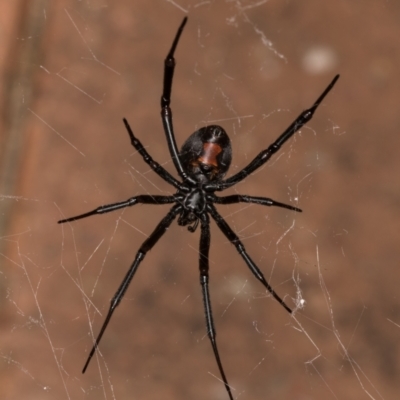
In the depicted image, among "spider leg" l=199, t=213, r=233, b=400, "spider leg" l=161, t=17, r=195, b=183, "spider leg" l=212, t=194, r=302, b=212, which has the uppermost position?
"spider leg" l=161, t=17, r=195, b=183

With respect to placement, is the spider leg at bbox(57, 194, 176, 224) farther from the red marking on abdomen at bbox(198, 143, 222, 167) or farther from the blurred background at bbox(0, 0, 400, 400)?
the blurred background at bbox(0, 0, 400, 400)

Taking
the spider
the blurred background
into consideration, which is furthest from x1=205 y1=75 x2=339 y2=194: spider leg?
the blurred background

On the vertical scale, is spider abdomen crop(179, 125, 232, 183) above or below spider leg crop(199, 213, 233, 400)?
above

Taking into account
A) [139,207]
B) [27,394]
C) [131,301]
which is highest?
[139,207]

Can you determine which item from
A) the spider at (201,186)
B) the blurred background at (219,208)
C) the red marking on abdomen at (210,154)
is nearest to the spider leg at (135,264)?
the spider at (201,186)

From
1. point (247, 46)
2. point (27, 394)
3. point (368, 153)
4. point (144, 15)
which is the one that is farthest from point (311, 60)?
point (27, 394)

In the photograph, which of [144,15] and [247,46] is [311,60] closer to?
[247,46]

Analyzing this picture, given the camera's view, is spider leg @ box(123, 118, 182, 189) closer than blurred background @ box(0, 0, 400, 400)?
Yes
